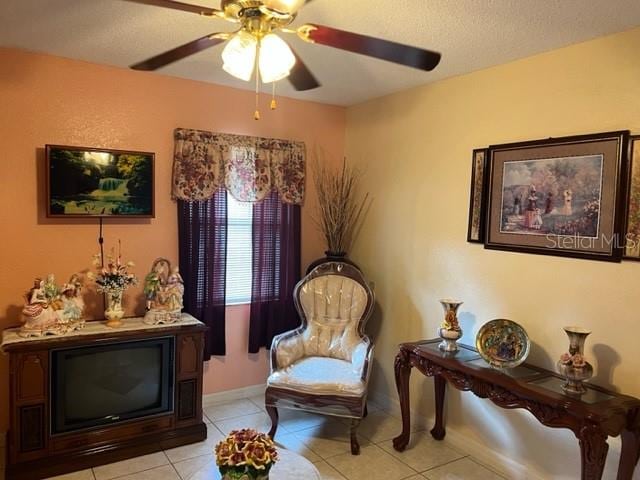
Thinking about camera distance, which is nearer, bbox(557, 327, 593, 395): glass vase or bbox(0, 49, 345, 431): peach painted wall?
bbox(557, 327, 593, 395): glass vase

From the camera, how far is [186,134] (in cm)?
354

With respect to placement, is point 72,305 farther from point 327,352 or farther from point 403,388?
point 403,388

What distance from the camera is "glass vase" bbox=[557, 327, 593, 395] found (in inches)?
90.9

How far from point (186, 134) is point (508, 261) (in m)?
2.46

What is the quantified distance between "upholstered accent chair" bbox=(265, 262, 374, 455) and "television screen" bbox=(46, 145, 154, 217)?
1393mm

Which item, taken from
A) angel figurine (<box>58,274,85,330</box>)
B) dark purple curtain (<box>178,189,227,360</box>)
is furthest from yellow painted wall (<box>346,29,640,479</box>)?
angel figurine (<box>58,274,85,330</box>)

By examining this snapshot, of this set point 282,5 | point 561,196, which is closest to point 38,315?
point 282,5

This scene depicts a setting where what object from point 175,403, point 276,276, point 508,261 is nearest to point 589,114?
point 508,261

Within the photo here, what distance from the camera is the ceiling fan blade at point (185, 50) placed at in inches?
70.1

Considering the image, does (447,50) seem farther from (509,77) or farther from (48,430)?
(48,430)

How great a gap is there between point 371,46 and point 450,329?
1915mm

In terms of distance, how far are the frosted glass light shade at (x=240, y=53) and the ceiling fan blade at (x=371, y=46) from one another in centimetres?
20

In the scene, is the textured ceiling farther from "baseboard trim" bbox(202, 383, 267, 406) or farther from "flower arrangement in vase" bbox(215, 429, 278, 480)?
"baseboard trim" bbox(202, 383, 267, 406)

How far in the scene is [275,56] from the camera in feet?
5.88
